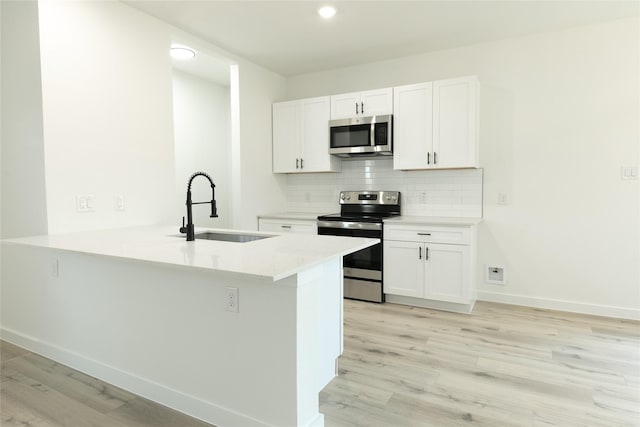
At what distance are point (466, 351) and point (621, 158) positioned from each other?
2.26 m

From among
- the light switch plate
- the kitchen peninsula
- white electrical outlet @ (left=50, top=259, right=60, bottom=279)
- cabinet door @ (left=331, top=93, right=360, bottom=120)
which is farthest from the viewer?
cabinet door @ (left=331, top=93, right=360, bottom=120)

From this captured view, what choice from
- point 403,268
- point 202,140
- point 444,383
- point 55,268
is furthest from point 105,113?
point 444,383

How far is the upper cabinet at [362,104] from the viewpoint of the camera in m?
3.96

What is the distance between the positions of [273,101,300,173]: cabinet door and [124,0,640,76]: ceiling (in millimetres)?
679

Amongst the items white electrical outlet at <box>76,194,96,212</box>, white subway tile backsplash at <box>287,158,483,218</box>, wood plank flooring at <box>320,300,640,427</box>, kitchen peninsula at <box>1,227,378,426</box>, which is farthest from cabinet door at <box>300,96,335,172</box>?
white electrical outlet at <box>76,194,96,212</box>

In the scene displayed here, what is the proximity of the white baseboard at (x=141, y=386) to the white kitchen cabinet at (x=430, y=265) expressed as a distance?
211cm

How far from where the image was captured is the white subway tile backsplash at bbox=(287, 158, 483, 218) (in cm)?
394

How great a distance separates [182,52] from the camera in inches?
152

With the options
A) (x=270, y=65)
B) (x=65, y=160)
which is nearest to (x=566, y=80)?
(x=270, y=65)

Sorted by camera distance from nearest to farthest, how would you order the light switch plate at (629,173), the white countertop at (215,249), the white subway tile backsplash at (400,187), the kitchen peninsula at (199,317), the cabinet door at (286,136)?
the white countertop at (215,249) < the kitchen peninsula at (199,317) < the light switch plate at (629,173) < the white subway tile backsplash at (400,187) < the cabinet door at (286,136)

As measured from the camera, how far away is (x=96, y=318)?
2301 mm

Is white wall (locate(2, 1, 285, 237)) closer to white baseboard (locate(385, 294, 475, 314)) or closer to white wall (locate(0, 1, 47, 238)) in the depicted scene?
white wall (locate(0, 1, 47, 238))

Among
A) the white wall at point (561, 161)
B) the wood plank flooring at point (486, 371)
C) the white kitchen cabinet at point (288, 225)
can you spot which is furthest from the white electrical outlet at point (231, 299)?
the white wall at point (561, 161)

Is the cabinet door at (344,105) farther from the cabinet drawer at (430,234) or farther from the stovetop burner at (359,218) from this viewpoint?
the cabinet drawer at (430,234)
